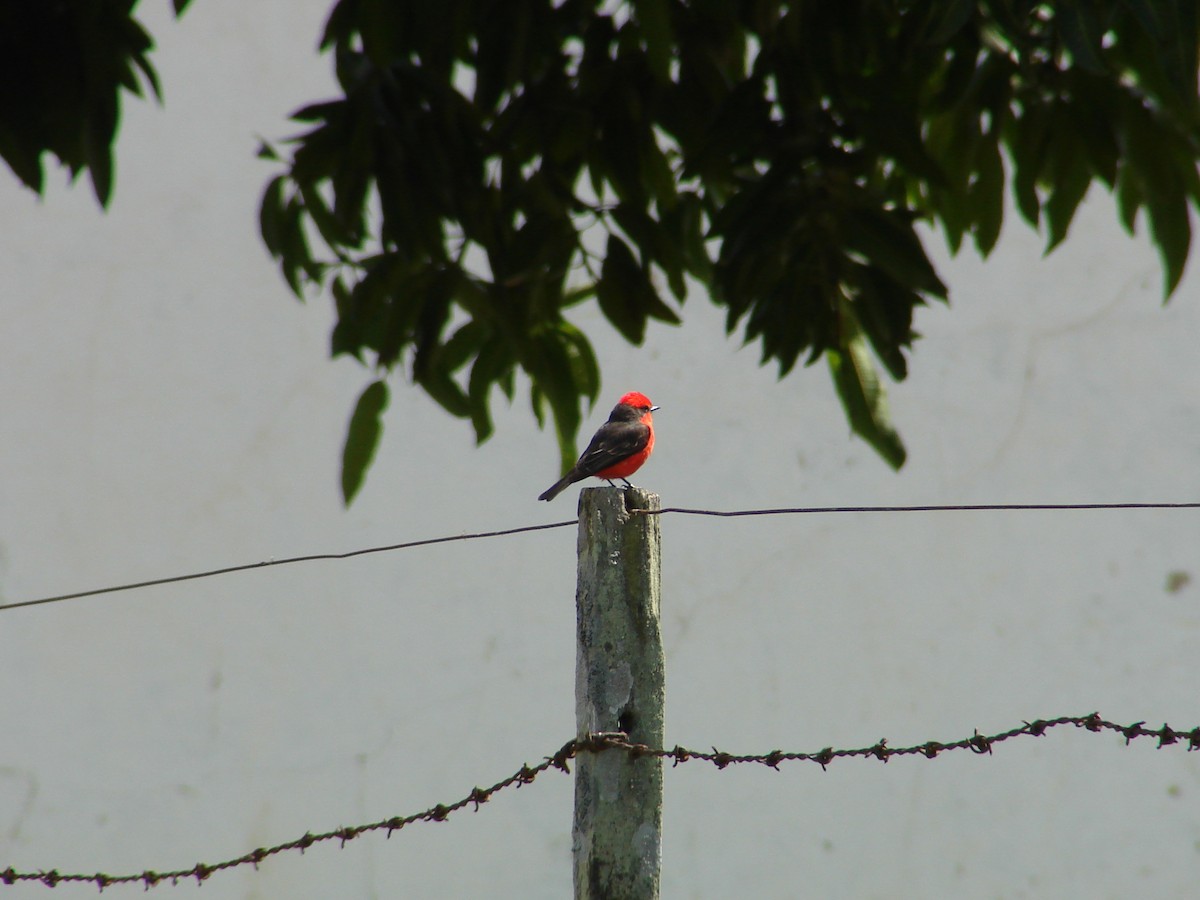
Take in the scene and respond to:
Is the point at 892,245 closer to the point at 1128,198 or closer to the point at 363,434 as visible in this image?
the point at 1128,198

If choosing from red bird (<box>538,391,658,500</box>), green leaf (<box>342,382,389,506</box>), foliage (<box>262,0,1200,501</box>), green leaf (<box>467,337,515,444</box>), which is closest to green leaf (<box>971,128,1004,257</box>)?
foliage (<box>262,0,1200,501</box>)

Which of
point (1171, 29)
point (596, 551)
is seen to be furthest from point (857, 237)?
point (596, 551)

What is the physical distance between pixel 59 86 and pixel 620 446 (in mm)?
2417

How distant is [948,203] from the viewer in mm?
1744

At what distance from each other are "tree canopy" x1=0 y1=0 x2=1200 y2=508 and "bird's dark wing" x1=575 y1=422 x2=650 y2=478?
72.5 inches

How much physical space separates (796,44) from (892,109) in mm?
169

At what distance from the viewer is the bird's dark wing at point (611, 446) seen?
366cm

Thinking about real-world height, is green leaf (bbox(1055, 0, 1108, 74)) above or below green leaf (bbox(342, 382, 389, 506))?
→ above

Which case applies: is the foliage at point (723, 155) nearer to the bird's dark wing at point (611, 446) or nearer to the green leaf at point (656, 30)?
the green leaf at point (656, 30)

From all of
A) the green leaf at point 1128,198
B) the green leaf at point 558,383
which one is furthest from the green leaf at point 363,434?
the green leaf at point 1128,198

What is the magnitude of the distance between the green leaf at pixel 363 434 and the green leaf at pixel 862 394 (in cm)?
60

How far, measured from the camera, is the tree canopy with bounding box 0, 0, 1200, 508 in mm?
1505

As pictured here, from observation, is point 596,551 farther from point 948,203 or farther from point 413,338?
point 948,203

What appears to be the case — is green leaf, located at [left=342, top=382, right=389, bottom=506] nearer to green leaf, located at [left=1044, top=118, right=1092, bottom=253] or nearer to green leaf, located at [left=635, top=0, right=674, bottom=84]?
green leaf, located at [left=635, top=0, right=674, bottom=84]
